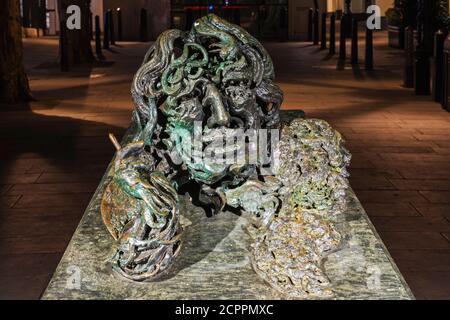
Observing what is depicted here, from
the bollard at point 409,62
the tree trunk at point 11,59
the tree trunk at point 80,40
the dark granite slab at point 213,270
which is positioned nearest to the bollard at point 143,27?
the tree trunk at point 80,40

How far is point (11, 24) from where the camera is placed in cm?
1364

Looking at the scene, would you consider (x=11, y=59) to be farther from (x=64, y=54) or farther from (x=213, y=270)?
(x=213, y=270)

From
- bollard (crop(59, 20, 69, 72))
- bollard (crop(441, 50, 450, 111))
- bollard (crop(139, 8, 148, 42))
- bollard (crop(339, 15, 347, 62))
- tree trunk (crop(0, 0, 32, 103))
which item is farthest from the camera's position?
bollard (crop(139, 8, 148, 42))

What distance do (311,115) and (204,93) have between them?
852 cm

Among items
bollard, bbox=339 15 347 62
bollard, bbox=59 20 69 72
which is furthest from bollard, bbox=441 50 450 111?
bollard, bbox=59 20 69 72

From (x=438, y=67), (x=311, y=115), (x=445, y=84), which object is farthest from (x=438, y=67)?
(x=311, y=115)

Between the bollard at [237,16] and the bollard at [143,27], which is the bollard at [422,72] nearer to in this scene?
the bollard at [237,16]

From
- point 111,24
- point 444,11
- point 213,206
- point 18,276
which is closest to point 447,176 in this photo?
point 18,276

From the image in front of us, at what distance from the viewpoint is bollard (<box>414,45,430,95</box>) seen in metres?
14.2

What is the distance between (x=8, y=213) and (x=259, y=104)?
342 cm

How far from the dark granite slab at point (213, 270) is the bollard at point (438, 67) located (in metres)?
9.95

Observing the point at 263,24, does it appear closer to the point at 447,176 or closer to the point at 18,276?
the point at 447,176

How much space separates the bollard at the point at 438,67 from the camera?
43.4 feet

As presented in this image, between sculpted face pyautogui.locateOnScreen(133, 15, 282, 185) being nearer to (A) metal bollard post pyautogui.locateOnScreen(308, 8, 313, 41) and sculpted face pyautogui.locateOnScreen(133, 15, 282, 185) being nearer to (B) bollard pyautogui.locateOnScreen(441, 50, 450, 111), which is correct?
(B) bollard pyautogui.locateOnScreen(441, 50, 450, 111)
